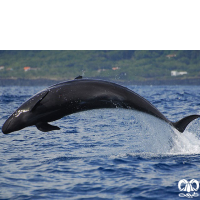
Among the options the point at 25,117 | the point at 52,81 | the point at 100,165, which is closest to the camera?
the point at 25,117

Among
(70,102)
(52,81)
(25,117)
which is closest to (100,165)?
(70,102)

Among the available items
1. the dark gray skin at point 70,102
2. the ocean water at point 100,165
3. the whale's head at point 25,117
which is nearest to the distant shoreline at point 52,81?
the ocean water at point 100,165

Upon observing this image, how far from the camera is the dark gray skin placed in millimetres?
11938

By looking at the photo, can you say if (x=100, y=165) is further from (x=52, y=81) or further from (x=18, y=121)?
(x=52, y=81)

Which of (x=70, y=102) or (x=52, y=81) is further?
(x=52, y=81)

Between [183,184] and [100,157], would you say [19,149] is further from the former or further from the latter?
[183,184]

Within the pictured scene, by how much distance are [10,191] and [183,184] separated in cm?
508

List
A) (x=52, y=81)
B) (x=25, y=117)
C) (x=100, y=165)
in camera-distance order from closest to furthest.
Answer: (x=25, y=117) → (x=100, y=165) → (x=52, y=81)

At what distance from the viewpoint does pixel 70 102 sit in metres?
12.0

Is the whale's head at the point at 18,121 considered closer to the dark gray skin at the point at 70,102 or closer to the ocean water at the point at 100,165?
the dark gray skin at the point at 70,102

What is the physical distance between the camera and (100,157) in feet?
47.3
